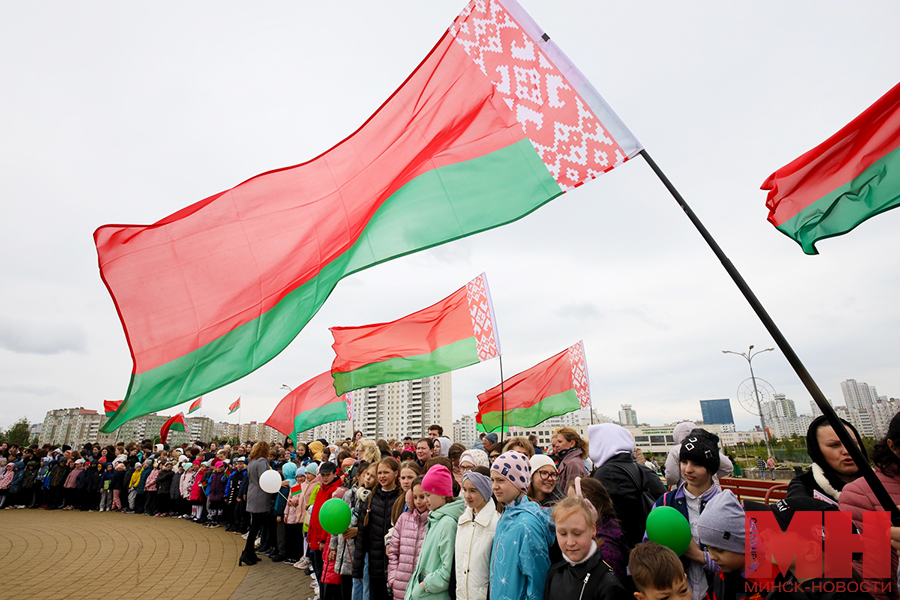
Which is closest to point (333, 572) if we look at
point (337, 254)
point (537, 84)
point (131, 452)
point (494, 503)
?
point (494, 503)

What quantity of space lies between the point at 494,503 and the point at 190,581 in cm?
694

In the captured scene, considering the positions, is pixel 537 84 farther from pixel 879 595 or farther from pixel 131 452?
pixel 131 452

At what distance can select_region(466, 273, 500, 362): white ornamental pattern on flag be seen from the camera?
9.14 meters

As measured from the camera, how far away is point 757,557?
237 centimetres

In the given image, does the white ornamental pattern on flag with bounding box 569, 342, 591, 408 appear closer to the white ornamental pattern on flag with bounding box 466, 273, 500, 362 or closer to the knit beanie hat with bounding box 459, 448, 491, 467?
the white ornamental pattern on flag with bounding box 466, 273, 500, 362

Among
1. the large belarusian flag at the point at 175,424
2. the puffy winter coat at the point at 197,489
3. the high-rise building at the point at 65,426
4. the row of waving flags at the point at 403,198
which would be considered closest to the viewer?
the row of waving flags at the point at 403,198

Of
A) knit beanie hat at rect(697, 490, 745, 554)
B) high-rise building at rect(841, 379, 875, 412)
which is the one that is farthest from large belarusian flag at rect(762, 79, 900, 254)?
high-rise building at rect(841, 379, 875, 412)

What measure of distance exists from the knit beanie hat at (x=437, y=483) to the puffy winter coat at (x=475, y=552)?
49 centimetres

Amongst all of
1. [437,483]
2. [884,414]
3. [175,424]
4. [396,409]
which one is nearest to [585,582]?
[437,483]

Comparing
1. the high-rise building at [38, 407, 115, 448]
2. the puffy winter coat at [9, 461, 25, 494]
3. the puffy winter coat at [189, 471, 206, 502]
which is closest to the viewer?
the puffy winter coat at [189, 471, 206, 502]

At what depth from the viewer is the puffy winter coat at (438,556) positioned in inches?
152

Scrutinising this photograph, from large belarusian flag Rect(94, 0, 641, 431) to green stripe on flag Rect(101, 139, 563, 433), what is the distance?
11 mm

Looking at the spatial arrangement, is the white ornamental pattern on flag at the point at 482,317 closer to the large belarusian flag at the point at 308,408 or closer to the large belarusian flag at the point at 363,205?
the large belarusian flag at the point at 308,408

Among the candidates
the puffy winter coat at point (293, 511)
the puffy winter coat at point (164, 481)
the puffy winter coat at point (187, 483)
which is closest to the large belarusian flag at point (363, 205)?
the puffy winter coat at point (293, 511)
